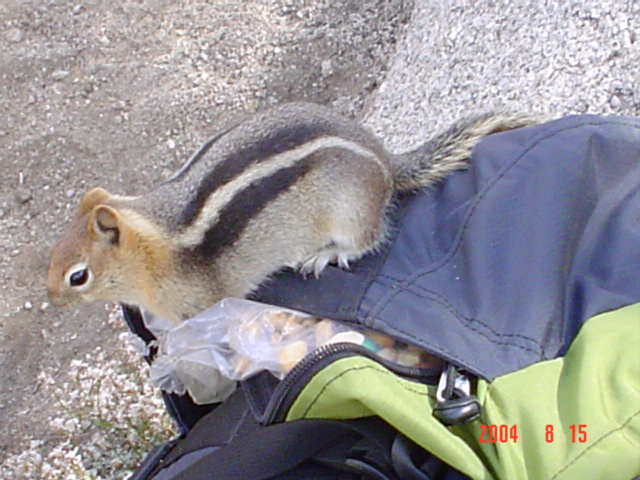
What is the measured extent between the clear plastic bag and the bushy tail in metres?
0.43

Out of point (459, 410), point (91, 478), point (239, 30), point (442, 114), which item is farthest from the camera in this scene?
point (239, 30)

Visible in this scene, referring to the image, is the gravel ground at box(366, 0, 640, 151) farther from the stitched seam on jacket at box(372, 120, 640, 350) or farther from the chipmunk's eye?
the chipmunk's eye

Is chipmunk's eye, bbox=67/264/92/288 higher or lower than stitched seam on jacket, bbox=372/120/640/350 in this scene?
lower

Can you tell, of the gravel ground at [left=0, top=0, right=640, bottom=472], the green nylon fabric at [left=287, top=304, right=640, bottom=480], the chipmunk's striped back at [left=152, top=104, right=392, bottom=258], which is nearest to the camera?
the green nylon fabric at [left=287, top=304, right=640, bottom=480]

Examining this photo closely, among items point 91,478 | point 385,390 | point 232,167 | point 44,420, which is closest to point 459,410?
point 385,390

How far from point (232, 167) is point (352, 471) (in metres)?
0.65

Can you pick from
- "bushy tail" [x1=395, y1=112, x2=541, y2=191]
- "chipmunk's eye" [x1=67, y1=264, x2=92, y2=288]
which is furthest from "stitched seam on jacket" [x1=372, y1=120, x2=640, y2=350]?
"chipmunk's eye" [x1=67, y1=264, x2=92, y2=288]

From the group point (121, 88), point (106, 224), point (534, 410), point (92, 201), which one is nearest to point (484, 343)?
point (534, 410)

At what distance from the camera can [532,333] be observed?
1243 millimetres

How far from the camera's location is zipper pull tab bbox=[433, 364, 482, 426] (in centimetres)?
108

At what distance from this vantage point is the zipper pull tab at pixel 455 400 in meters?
1.08

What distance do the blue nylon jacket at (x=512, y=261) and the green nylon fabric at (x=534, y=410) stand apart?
0.06 meters

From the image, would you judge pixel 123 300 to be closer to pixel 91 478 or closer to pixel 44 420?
pixel 91 478

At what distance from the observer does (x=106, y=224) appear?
67.5 inches
